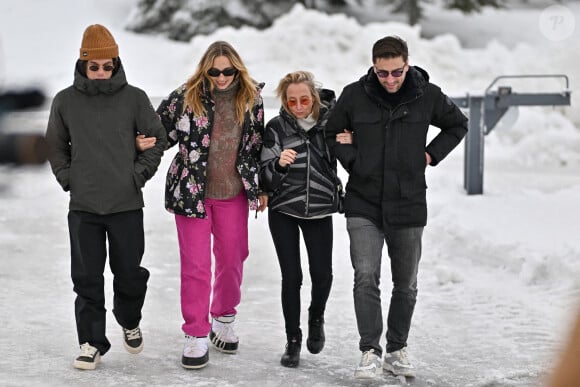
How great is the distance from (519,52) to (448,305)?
684 inches

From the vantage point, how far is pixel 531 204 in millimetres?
9383

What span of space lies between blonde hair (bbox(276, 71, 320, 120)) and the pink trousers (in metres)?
0.51

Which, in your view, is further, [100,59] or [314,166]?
[314,166]

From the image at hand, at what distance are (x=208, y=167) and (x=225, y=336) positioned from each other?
3.05ft

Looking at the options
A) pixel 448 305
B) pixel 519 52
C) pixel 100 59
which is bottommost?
pixel 448 305

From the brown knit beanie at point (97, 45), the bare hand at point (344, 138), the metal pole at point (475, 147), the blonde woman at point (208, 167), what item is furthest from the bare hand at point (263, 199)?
the metal pole at point (475, 147)

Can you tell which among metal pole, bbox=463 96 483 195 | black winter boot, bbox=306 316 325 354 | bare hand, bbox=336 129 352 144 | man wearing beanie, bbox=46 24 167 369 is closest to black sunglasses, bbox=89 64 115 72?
man wearing beanie, bbox=46 24 167 369

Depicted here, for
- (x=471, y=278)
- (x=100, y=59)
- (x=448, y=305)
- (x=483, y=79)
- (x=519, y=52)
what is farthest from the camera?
(x=519, y=52)

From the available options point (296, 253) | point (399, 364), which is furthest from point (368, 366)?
point (296, 253)

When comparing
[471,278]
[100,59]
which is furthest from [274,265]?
[100,59]

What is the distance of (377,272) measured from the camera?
4445mm

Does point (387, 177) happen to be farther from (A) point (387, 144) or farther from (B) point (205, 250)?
(B) point (205, 250)

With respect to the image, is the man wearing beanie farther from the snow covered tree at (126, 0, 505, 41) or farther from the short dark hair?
the snow covered tree at (126, 0, 505, 41)

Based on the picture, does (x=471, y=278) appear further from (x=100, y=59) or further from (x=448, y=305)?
(x=100, y=59)
